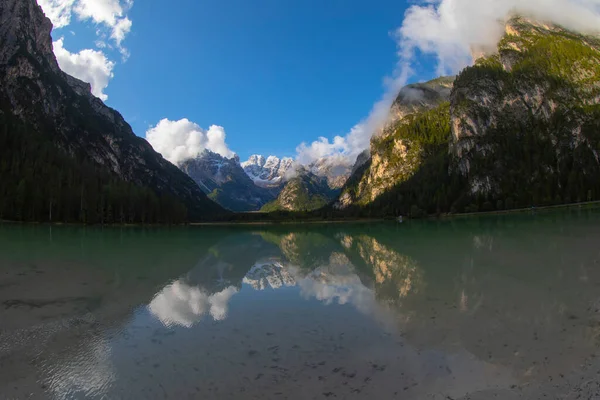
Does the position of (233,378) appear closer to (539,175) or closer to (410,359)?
(410,359)

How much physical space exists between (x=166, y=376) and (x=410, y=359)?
724 centimetres

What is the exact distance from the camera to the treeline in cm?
11294

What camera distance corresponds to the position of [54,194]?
387 ft

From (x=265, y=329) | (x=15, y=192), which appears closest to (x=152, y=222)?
(x=15, y=192)

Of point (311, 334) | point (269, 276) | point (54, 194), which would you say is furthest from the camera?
point (54, 194)

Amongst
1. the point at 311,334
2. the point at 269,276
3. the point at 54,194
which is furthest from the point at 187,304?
the point at 54,194

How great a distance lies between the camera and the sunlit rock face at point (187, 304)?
16.6 m

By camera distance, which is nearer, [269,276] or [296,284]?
[296,284]

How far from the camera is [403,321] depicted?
49.9 feet

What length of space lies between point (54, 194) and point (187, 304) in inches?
4836

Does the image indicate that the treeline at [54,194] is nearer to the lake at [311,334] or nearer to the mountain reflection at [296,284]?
the mountain reflection at [296,284]

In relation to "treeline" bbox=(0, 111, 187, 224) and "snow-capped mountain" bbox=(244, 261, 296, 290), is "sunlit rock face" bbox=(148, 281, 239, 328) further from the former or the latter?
"treeline" bbox=(0, 111, 187, 224)

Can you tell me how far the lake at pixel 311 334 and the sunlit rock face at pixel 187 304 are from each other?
0.32ft

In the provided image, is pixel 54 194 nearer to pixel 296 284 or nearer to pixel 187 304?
pixel 296 284
